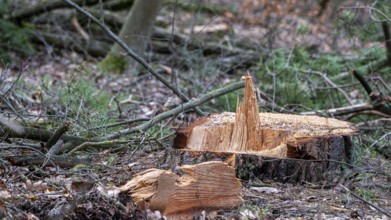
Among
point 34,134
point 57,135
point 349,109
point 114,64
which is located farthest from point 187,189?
point 114,64

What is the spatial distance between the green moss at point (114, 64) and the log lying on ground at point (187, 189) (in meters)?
5.94

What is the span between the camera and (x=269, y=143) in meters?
4.91

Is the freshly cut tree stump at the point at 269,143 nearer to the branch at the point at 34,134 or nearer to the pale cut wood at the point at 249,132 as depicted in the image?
the pale cut wood at the point at 249,132

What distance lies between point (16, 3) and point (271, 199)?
7.83m

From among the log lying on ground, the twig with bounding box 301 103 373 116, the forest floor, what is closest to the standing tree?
the forest floor

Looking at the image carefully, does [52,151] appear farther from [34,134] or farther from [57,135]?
[34,134]

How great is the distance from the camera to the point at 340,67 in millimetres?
8211

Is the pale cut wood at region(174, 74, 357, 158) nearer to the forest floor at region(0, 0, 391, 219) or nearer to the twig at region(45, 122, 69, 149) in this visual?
the forest floor at region(0, 0, 391, 219)

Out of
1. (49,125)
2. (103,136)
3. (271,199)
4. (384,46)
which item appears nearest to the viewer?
(271,199)

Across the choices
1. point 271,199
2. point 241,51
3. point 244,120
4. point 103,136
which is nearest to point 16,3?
point 241,51

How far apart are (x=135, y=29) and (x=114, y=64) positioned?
605 millimetres

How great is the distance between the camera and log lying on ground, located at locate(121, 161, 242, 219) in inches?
147

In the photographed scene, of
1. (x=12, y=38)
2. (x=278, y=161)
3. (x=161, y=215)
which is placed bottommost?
(x=161, y=215)

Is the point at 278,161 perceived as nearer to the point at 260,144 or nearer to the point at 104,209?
the point at 260,144
